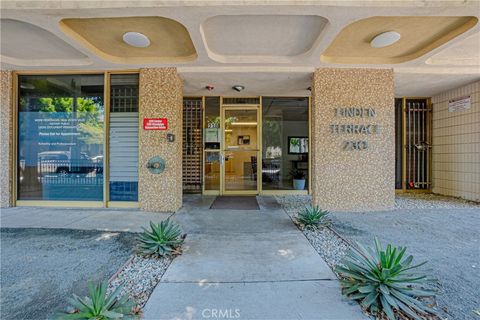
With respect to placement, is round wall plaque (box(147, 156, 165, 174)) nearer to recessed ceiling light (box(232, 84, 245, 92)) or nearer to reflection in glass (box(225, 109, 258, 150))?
reflection in glass (box(225, 109, 258, 150))

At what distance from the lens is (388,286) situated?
1.88 meters

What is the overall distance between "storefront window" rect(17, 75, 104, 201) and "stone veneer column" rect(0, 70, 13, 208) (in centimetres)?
17

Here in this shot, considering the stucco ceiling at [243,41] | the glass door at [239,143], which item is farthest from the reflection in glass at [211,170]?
the stucco ceiling at [243,41]

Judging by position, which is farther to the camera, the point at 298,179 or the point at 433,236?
the point at 298,179

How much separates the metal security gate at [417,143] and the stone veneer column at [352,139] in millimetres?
2726

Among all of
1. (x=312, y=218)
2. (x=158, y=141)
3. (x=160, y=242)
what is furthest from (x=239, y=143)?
(x=160, y=242)

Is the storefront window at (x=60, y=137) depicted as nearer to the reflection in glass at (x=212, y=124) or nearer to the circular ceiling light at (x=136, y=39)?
the circular ceiling light at (x=136, y=39)

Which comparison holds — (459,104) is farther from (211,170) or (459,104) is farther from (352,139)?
(211,170)

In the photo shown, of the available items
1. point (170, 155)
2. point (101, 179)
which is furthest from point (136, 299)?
point (101, 179)

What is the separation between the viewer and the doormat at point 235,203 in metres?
5.25

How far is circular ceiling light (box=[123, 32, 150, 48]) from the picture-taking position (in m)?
3.70

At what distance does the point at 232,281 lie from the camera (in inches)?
89.2

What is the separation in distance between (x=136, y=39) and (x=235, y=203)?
3820 mm

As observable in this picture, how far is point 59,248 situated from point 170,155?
2.40 metres
